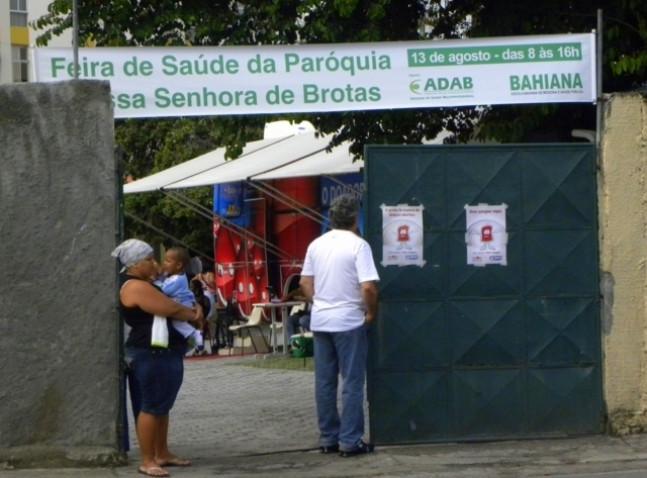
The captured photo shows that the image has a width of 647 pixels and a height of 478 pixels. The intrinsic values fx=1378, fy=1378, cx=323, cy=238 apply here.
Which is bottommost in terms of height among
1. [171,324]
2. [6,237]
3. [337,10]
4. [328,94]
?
[171,324]

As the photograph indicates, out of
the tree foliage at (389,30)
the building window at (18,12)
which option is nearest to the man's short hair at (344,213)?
the tree foliage at (389,30)

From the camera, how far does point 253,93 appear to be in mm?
10148

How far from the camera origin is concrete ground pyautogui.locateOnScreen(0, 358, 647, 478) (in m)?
9.57

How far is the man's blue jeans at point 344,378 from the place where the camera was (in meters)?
9.88

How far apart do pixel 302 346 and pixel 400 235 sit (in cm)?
887

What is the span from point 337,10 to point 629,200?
4499mm

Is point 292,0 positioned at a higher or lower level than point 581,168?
higher

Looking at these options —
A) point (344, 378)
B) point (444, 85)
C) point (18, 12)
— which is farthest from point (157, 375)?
point (18, 12)

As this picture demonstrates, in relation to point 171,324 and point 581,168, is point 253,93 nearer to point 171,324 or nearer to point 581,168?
point 171,324

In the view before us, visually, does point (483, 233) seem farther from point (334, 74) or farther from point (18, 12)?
point (18, 12)

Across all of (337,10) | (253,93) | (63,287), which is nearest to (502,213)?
(253,93)

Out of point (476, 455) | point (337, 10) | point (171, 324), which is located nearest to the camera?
point (171, 324)

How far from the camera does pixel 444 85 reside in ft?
34.0

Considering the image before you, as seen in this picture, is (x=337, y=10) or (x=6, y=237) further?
(x=337, y=10)
